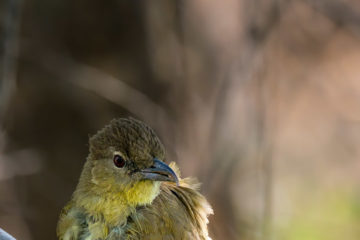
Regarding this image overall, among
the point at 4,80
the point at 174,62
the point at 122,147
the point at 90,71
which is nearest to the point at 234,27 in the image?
the point at 174,62

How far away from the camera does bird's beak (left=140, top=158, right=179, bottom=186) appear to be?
14.0ft

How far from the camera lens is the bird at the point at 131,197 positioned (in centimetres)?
431

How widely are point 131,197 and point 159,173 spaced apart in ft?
0.77

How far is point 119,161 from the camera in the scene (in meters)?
4.56

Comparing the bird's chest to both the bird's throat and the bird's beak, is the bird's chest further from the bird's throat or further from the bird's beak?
the bird's beak

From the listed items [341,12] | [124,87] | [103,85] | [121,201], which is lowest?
[121,201]

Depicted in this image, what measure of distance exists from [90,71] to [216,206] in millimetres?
2227

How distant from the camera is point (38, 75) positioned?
7609mm

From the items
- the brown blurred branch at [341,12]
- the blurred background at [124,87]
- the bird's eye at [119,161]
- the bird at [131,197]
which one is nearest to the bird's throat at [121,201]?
the bird at [131,197]

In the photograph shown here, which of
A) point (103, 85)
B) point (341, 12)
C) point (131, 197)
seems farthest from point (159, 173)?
point (341, 12)

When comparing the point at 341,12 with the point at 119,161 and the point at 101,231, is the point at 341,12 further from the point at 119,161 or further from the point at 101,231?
the point at 101,231

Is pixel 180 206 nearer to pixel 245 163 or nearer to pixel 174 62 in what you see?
pixel 174 62

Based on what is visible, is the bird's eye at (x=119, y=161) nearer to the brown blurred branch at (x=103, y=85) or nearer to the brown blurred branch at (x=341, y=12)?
the brown blurred branch at (x=103, y=85)

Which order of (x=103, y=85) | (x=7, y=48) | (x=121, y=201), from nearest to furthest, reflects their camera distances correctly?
(x=121, y=201) < (x=7, y=48) < (x=103, y=85)
